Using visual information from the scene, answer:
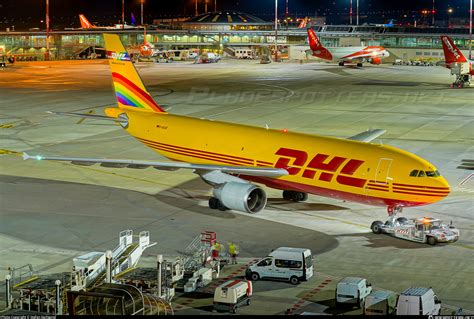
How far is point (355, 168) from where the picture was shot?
34.1m

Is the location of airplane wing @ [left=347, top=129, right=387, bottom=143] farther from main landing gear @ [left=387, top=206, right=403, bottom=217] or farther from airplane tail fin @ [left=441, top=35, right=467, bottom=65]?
airplane tail fin @ [left=441, top=35, right=467, bottom=65]

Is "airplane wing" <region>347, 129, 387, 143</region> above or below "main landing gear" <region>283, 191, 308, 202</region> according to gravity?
above

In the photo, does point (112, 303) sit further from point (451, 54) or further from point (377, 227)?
point (451, 54)

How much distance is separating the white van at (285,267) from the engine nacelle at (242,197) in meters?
6.28

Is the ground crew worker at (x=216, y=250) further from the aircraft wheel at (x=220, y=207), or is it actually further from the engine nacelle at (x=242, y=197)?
the aircraft wheel at (x=220, y=207)

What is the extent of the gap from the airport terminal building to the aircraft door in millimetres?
118942

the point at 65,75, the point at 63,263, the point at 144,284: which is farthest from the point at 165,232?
the point at 65,75

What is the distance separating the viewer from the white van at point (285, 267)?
2694 cm

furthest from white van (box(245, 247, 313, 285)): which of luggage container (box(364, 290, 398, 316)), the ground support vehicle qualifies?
the ground support vehicle

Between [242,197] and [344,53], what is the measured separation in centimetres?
10951

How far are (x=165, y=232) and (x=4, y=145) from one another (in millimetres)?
25136

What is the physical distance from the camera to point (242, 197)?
33656 mm

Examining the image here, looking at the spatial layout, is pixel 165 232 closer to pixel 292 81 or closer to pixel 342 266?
pixel 342 266

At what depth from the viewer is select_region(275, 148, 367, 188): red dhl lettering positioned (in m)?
34.0
